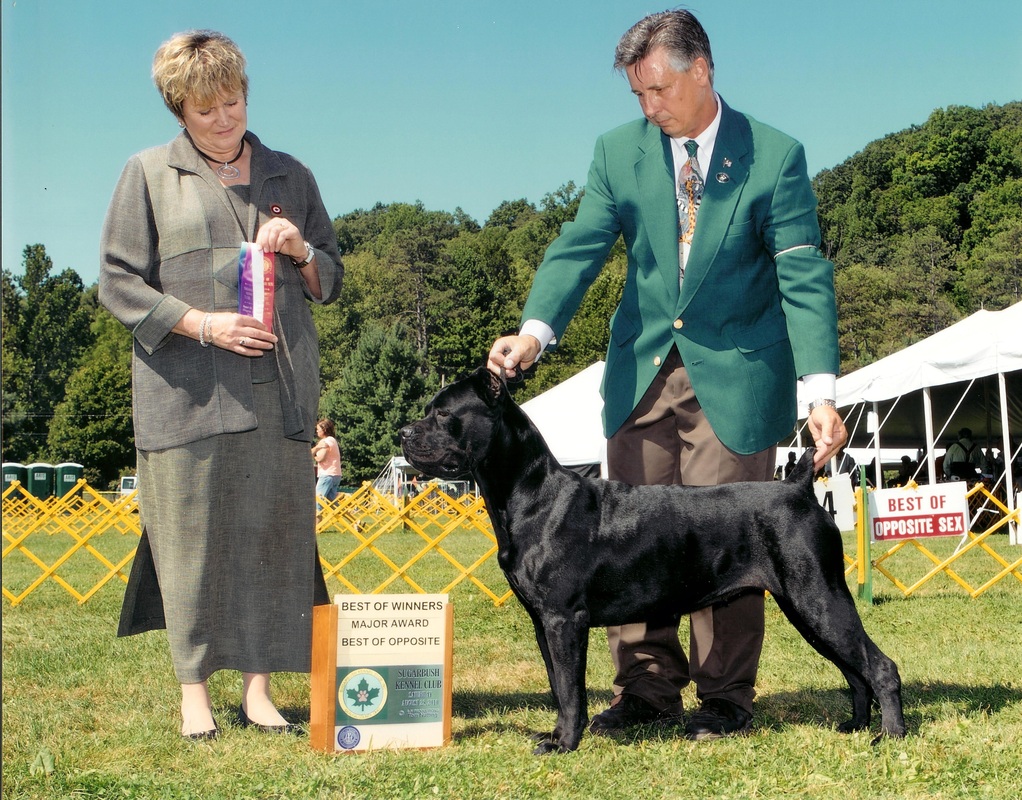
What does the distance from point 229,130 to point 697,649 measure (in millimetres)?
2244

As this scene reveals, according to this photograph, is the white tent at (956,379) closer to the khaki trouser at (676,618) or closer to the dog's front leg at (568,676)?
the khaki trouser at (676,618)

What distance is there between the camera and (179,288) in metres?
3.02

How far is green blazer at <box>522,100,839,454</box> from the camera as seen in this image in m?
3.02

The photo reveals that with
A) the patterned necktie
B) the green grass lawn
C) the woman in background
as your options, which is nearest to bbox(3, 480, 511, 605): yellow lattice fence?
the woman in background

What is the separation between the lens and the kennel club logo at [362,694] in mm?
2822

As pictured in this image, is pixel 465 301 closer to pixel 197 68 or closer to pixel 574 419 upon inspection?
pixel 574 419

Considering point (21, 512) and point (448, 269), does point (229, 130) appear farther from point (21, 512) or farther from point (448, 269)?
point (448, 269)

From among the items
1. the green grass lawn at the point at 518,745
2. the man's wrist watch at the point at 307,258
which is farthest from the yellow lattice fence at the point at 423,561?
the man's wrist watch at the point at 307,258

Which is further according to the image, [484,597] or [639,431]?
[484,597]

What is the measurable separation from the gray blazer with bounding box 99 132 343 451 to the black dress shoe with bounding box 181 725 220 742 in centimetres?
89

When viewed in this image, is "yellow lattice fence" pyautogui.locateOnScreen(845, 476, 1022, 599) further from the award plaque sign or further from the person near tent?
the award plaque sign

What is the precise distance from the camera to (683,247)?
3.16 metres

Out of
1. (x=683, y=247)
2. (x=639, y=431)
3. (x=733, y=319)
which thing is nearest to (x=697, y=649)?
(x=639, y=431)

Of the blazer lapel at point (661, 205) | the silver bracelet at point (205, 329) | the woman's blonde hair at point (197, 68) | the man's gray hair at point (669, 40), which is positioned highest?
the man's gray hair at point (669, 40)
